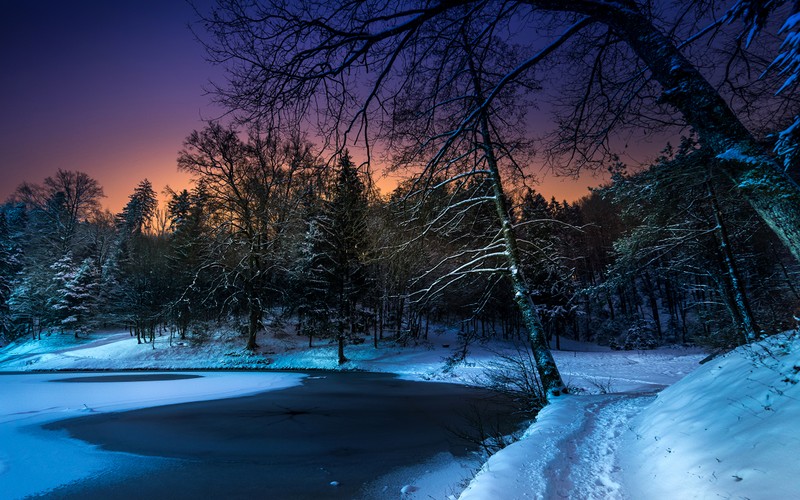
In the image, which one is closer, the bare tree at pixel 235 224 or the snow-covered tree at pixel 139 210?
the bare tree at pixel 235 224

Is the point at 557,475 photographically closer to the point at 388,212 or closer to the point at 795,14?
the point at 795,14

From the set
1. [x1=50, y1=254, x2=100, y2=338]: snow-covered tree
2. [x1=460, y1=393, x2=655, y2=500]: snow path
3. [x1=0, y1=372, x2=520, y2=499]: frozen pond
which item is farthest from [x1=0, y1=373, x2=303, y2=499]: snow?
[x1=50, y1=254, x2=100, y2=338]: snow-covered tree

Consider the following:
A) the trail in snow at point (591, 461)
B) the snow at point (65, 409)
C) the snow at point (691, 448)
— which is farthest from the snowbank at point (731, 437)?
the snow at point (65, 409)

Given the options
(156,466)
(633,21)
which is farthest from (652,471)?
(156,466)

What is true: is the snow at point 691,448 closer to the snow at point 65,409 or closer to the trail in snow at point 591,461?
the trail in snow at point 591,461

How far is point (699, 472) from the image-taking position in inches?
82.4

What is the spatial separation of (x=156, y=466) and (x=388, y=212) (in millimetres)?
6454

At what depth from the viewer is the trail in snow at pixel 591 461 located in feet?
8.31

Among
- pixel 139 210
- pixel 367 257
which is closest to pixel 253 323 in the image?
pixel 367 257

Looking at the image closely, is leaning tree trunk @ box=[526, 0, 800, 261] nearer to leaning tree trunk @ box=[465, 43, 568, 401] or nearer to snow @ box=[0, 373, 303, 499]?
leaning tree trunk @ box=[465, 43, 568, 401]

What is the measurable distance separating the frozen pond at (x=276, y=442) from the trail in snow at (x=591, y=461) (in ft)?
9.63

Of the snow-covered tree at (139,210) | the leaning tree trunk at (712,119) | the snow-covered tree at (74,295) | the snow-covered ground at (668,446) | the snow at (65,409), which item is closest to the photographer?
the snow-covered ground at (668,446)

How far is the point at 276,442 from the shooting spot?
7.13 metres

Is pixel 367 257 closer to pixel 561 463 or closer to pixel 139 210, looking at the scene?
pixel 561 463
